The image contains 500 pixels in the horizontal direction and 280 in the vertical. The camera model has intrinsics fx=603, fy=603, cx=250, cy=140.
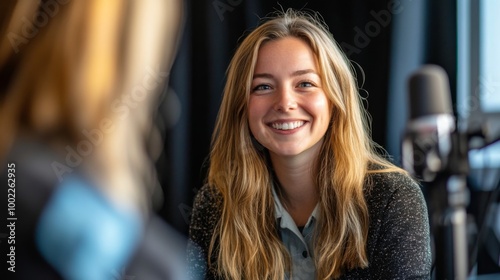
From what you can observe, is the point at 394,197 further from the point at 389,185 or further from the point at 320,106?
the point at 320,106

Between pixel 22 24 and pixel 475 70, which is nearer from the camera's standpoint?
pixel 475 70

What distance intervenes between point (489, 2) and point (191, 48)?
0.69 m

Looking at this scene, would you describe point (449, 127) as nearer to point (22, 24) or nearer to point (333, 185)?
point (333, 185)

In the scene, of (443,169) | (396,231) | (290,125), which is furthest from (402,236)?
(290,125)

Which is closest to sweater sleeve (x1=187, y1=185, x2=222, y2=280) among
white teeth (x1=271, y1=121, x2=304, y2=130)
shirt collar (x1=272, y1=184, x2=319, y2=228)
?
shirt collar (x1=272, y1=184, x2=319, y2=228)

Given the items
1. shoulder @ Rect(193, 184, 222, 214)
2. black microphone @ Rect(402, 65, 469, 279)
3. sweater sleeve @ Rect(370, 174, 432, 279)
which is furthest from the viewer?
shoulder @ Rect(193, 184, 222, 214)

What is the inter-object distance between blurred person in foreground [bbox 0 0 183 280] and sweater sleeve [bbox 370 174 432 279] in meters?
0.58

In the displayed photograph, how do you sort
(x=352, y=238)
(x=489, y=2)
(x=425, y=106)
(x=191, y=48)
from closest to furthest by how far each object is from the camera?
1. (x=425, y=106)
2. (x=352, y=238)
3. (x=489, y=2)
4. (x=191, y=48)

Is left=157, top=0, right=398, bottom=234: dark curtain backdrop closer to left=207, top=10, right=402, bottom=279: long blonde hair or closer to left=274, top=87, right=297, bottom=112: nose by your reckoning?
left=207, top=10, right=402, bottom=279: long blonde hair

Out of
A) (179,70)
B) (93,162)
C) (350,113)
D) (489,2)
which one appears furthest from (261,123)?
(489,2)

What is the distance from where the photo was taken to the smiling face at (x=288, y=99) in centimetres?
126

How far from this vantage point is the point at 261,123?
50.9 inches

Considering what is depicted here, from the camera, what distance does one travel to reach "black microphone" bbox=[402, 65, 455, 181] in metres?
1.02

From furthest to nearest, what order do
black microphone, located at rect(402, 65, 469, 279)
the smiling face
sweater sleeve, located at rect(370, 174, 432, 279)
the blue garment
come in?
the blue garment, the smiling face, sweater sleeve, located at rect(370, 174, 432, 279), black microphone, located at rect(402, 65, 469, 279)
